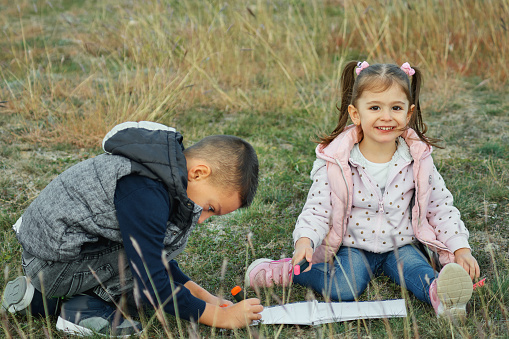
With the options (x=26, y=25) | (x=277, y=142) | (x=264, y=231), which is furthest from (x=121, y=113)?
(x=26, y=25)

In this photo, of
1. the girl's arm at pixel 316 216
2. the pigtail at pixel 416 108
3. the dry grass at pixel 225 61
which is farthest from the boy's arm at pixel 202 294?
the dry grass at pixel 225 61

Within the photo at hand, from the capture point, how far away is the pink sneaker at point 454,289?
2.14 metres

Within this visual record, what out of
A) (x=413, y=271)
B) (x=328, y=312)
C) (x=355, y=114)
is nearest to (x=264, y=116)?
(x=355, y=114)

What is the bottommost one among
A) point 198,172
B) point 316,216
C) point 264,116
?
point 264,116

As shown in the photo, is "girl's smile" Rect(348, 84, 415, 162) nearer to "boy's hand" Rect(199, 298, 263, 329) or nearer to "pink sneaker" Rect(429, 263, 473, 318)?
"pink sneaker" Rect(429, 263, 473, 318)

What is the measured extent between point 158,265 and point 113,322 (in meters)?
0.46

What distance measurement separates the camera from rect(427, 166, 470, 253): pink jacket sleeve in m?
2.55

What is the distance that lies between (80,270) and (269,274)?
93cm

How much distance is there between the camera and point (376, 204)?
2.63 m

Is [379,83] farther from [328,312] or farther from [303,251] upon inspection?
[328,312]

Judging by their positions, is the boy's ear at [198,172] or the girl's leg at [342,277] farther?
the girl's leg at [342,277]

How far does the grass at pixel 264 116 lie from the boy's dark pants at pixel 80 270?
0.19 meters

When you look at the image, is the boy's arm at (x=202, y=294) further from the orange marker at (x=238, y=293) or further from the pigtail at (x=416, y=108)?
the pigtail at (x=416, y=108)

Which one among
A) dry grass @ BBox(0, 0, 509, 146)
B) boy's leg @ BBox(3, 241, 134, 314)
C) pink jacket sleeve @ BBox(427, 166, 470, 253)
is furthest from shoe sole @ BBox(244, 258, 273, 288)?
dry grass @ BBox(0, 0, 509, 146)
